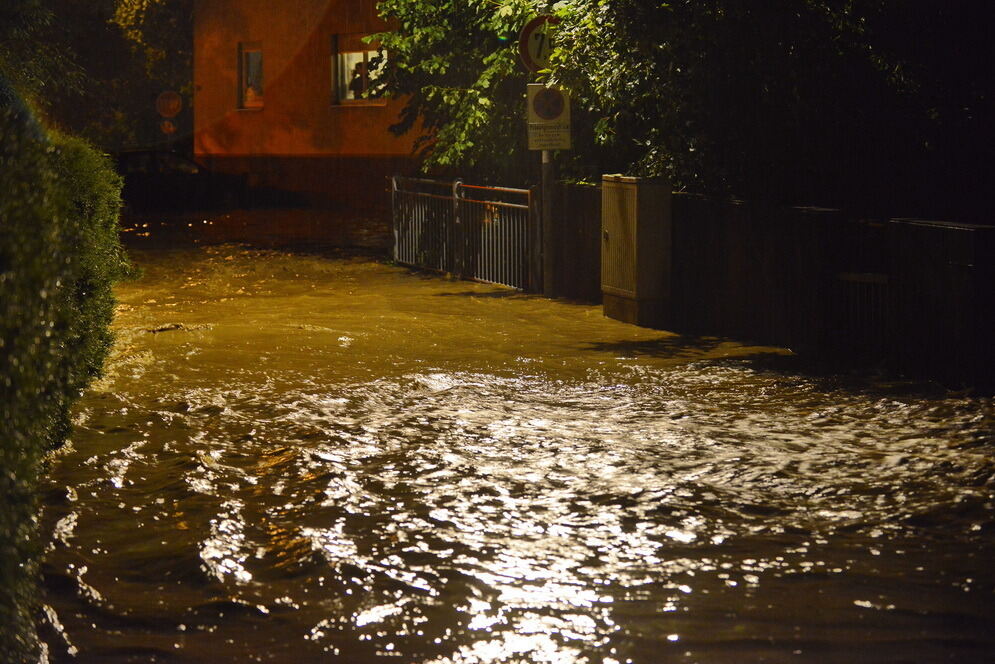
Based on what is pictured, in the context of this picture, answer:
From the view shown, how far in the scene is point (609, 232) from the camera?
1394 cm

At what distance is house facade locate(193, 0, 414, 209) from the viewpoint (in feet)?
110

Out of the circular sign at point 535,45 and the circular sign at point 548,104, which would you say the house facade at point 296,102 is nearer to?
the circular sign at point 535,45

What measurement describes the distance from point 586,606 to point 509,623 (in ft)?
1.08

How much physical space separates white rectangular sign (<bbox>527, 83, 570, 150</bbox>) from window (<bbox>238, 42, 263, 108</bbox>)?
903 inches

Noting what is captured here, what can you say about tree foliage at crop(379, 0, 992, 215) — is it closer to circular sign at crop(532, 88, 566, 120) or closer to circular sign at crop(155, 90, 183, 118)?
circular sign at crop(532, 88, 566, 120)

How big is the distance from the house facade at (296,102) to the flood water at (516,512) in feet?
73.5

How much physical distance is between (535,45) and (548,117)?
34.2 inches

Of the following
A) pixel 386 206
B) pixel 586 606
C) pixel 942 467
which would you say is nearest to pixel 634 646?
pixel 586 606

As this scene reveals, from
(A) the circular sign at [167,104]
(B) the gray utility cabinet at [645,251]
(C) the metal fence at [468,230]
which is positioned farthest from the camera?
(A) the circular sign at [167,104]

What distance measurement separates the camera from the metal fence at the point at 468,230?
16.5m

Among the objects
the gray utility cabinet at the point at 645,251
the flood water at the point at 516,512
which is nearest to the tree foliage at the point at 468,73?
the gray utility cabinet at the point at 645,251

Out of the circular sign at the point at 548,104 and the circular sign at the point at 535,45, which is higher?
the circular sign at the point at 535,45

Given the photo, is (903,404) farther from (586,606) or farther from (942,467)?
(586,606)

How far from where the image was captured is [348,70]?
3456cm
